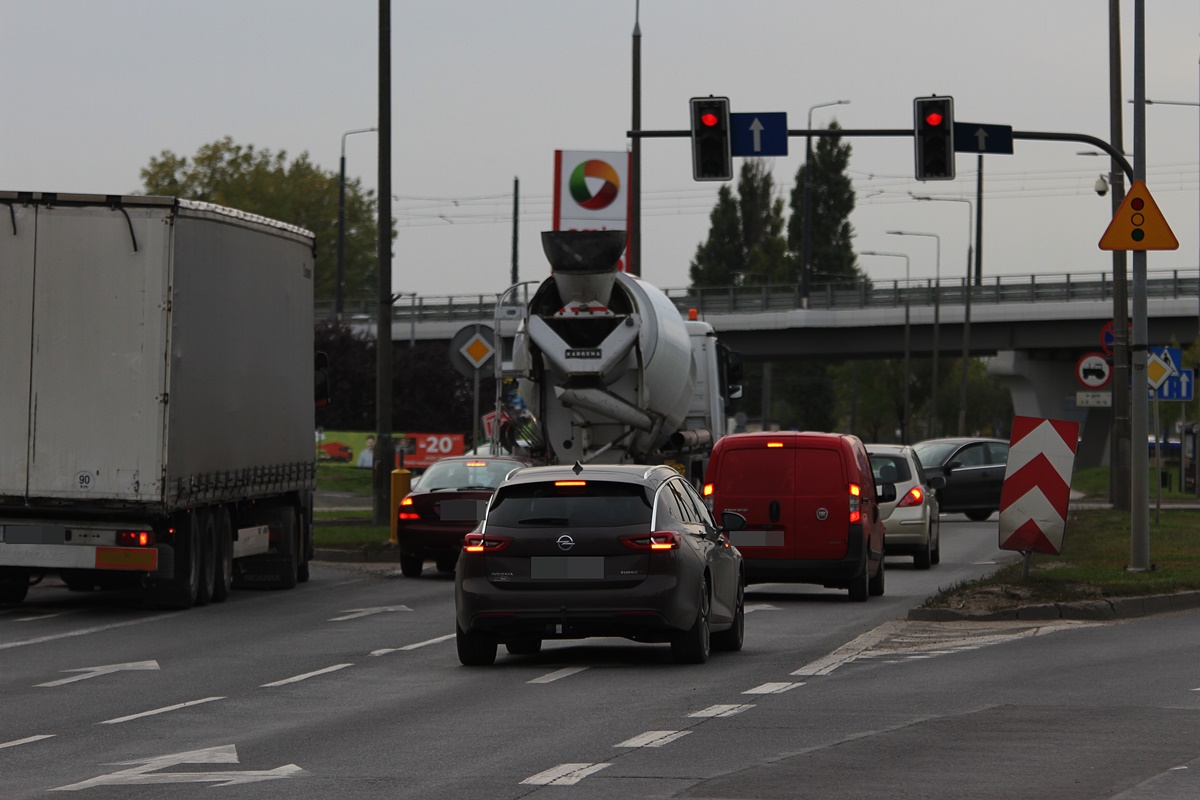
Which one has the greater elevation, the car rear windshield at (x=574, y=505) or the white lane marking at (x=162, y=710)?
the car rear windshield at (x=574, y=505)

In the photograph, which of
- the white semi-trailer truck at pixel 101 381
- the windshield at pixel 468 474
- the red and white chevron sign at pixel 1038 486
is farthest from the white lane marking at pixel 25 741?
the windshield at pixel 468 474

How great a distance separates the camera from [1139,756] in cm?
1049

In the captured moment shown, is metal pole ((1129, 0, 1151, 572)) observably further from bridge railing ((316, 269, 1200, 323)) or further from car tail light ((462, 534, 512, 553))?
bridge railing ((316, 269, 1200, 323))

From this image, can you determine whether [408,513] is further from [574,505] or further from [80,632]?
[574,505]

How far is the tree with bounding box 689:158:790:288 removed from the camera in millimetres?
122875

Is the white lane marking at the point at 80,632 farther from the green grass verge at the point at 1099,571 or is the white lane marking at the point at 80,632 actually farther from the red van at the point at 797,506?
the green grass verge at the point at 1099,571

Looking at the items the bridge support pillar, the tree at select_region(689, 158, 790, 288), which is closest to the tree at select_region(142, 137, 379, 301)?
the tree at select_region(689, 158, 790, 288)

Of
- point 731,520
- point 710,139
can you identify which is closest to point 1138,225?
point 710,139

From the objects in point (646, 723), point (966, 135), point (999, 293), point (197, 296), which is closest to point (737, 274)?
point (999, 293)

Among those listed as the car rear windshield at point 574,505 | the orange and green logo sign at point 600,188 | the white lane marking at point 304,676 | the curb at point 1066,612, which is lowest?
the white lane marking at point 304,676

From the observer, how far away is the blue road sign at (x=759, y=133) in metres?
29.1

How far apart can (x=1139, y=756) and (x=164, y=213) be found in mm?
12004

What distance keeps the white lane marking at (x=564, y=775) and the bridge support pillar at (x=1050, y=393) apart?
238ft

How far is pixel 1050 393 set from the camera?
8306 cm
